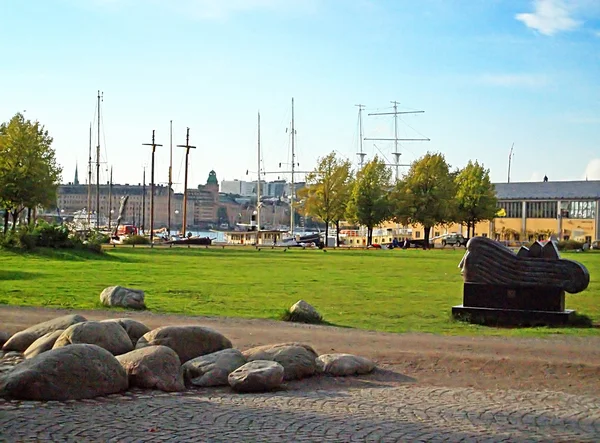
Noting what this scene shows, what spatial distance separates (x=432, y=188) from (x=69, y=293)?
60740 millimetres

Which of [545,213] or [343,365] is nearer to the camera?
[343,365]

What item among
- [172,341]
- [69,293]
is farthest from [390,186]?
[172,341]

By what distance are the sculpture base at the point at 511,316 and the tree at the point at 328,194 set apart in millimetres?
63059

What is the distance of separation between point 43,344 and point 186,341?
2384mm

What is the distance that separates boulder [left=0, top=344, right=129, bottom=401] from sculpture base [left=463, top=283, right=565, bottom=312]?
12.0m

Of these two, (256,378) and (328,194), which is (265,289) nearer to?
(256,378)

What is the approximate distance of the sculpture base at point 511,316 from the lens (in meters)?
21.9

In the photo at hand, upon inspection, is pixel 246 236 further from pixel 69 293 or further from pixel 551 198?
pixel 69 293

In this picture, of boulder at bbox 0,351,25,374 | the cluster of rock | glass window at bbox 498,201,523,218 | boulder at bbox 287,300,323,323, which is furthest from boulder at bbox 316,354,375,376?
glass window at bbox 498,201,523,218

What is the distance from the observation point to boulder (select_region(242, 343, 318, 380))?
47.3 feet

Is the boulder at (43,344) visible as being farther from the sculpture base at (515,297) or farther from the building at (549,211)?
the building at (549,211)

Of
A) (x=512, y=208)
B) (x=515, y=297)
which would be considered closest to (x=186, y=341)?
(x=515, y=297)

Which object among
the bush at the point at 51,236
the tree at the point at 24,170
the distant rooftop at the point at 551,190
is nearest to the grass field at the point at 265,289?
the bush at the point at 51,236

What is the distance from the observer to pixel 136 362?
44.3 ft
